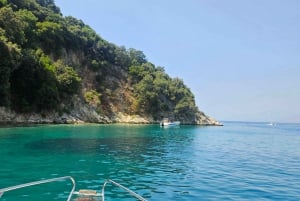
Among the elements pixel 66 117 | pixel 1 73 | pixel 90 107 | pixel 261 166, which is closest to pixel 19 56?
pixel 1 73

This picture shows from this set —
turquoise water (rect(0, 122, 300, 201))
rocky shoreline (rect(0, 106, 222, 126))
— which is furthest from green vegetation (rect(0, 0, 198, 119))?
turquoise water (rect(0, 122, 300, 201))

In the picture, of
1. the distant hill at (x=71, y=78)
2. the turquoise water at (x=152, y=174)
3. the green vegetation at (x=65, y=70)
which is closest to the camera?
the turquoise water at (x=152, y=174)

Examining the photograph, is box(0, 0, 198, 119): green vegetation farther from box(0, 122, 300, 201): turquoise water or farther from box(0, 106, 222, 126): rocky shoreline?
box(0, 122, 300, 201): turquoise water

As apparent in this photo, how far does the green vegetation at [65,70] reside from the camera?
66562 mm

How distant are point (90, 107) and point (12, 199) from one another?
8499cm

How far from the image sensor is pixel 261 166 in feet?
93.4

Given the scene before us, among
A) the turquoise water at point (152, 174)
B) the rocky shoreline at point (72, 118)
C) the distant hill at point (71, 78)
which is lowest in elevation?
the turquoise water at point (152, 174)

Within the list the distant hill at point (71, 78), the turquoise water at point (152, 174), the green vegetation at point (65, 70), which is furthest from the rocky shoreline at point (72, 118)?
the turquoise water at point (152, 174)

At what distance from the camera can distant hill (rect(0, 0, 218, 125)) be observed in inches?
2640

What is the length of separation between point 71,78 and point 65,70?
3119 millimetres

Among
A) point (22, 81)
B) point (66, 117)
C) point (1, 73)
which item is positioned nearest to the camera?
point (1, 73)

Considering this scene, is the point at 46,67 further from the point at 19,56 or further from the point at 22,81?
the point at 19,56

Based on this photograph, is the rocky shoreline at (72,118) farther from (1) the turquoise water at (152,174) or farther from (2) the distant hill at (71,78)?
(1) the turquoise water at (152,174)

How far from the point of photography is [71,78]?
282ft
